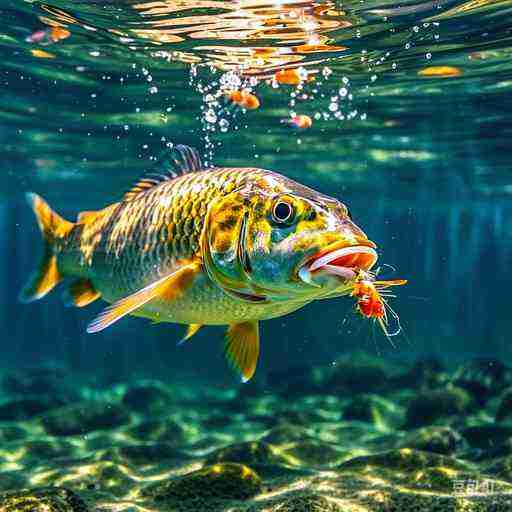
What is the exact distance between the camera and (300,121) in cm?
1962

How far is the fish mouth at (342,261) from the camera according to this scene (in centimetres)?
307

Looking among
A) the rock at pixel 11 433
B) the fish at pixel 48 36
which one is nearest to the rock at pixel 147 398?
the rock at pixel 11 433

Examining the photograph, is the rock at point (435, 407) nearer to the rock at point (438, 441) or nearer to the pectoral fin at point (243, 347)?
the rock at point (438, 441)

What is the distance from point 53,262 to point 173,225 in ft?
7.30

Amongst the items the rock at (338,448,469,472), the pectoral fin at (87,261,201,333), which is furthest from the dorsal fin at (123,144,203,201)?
the rock at (338,448,469,472)

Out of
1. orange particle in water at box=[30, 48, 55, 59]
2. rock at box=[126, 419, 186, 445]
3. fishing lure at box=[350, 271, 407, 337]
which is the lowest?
rock at box=[126, 419, 186, 445]

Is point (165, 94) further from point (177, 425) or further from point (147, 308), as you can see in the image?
point (147, 308)

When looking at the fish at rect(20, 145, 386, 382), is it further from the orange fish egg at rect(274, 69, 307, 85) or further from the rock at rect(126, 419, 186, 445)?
the orange fish egg at rect(274, 69, 307, 85)

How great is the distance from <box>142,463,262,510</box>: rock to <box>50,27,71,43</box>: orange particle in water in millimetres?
9144

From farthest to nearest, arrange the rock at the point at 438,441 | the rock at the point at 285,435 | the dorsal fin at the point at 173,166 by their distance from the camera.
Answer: the rock at the point at 285,435
the rock at the point at 438,441
the dorsal fin at the point at 173,166

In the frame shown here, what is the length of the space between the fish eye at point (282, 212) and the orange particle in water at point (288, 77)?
38.3 ft

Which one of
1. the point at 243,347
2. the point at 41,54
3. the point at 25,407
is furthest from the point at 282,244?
the point at 25,407

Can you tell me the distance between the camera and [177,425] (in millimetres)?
15164

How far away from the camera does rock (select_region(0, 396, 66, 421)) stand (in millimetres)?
16234
